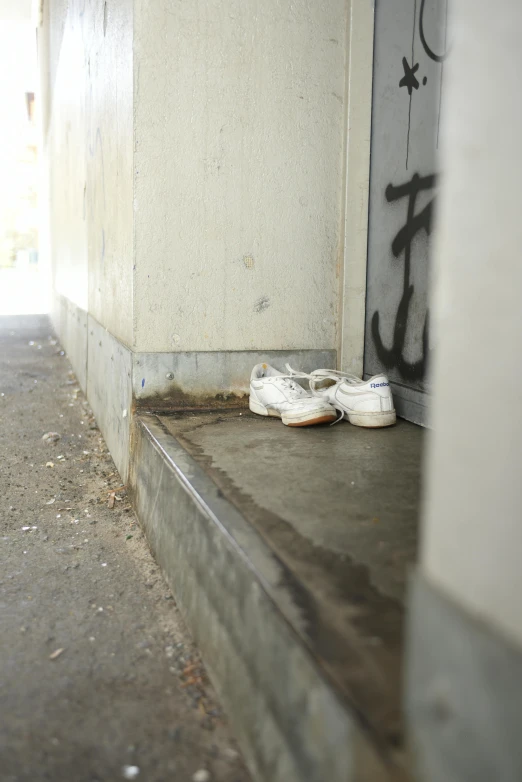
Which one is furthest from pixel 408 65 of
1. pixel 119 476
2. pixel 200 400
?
pixel 119 476

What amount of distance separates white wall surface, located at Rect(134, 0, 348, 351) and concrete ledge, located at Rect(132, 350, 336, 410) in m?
0.05

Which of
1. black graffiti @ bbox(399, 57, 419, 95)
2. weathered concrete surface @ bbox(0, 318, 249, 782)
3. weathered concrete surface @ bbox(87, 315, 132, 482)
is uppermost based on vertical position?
black graffiti @ bbox(399, 57, 419, 95)

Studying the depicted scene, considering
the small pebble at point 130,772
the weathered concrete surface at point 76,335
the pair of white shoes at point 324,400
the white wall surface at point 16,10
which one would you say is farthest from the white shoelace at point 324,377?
the white wall surface at point 16,10

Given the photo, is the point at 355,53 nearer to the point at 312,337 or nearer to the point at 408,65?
the point at 408,65

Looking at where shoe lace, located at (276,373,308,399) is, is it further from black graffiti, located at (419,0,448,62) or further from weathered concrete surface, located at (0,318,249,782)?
black graffiti, located at (419,0,448,62)

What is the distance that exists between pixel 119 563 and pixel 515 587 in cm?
192

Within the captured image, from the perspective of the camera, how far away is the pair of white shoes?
283 cm

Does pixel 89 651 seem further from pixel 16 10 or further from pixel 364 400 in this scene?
pixel 16 10

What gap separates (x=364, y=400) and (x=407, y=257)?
0.69 meters

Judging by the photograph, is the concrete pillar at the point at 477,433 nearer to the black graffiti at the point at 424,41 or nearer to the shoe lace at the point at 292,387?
the shoe lace at the point at 292,387

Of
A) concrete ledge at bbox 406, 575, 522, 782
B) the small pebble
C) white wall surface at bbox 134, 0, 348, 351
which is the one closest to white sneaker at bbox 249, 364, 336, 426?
white wall surface at bbox 134, 0, 348, 351

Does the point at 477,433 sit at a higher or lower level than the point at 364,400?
higher

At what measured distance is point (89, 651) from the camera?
1.93 m

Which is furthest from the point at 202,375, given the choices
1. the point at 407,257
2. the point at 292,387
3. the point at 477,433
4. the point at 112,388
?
the point at 477,433
